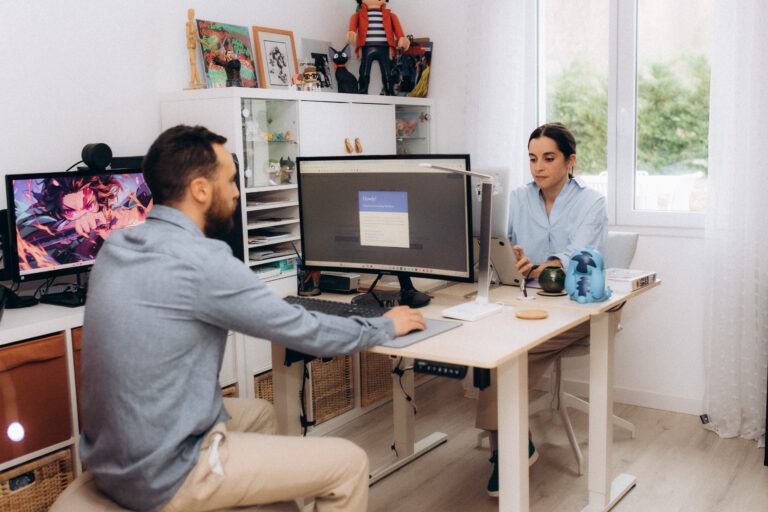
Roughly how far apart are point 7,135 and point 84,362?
138cm

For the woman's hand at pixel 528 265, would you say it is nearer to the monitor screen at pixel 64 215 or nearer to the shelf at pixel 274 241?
the shelf at pixel 274 241

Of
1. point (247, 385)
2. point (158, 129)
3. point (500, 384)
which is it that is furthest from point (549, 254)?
point (158, 129)

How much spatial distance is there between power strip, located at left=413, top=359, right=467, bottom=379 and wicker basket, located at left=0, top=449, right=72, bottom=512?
1273 mm

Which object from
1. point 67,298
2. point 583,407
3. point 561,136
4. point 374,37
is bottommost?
point 583,407

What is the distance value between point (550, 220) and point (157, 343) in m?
1.88

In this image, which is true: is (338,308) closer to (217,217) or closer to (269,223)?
(217,217)

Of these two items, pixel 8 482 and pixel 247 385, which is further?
pixel 247 385

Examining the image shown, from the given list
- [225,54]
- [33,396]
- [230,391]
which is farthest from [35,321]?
[225,54]

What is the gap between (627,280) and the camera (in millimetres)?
2641

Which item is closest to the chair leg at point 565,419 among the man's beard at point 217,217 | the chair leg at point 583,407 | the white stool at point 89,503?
the chair leg at point 583,407

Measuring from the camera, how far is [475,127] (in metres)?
4.05

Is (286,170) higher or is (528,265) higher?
(286,170)

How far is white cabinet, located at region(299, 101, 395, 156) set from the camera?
11.6 feet

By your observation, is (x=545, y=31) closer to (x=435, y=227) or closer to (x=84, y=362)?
(x=435, y=227)
